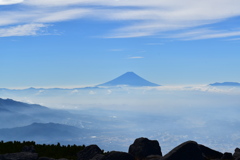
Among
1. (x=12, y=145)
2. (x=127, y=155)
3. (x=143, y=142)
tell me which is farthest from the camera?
(x=12, y=145)

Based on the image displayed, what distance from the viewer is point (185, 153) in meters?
22.6

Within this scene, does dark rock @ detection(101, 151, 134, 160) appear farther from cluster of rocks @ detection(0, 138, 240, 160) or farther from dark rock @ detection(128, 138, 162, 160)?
dark rock @ detection(128, 138, 162, 160)

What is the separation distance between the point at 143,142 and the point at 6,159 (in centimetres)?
906

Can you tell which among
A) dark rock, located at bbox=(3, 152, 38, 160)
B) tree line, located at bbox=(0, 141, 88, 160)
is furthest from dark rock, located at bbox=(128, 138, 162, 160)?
dark rock, located at bbox=(3, 152, 38, 160)

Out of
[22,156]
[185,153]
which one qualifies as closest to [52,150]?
[22,156]

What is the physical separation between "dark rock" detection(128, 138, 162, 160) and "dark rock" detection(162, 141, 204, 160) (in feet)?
13.6

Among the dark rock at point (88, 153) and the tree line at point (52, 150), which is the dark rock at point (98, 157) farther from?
the tree line at point (52, 150)

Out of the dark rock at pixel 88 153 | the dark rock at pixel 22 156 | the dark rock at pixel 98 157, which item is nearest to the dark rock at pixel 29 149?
Answer: the dark rock at pixel 22 156

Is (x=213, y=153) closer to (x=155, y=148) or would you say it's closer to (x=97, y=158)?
(x=155, y=148)

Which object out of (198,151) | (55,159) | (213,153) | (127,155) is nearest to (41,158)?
(55,159)

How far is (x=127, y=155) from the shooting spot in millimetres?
24734

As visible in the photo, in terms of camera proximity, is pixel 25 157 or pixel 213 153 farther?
pixel 213 153

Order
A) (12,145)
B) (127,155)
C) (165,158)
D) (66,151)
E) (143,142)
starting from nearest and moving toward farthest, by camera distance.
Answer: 1. (165,158)
2. (127,155)
3. (143,142)
4. (66,151)
5. (12,145)

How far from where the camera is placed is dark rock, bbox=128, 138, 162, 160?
26578 millimetres
